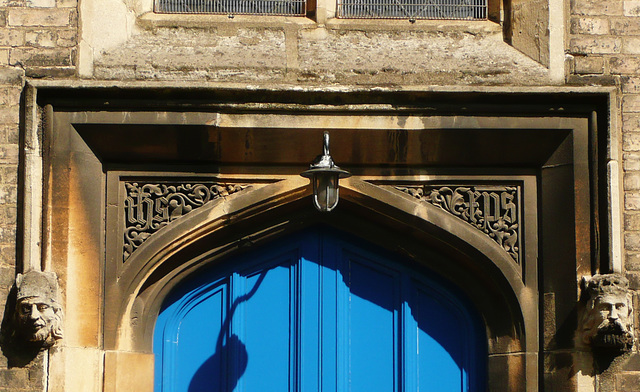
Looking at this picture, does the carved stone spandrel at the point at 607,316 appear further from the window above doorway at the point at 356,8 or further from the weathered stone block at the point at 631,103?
the window above doorway at the point at 356,8

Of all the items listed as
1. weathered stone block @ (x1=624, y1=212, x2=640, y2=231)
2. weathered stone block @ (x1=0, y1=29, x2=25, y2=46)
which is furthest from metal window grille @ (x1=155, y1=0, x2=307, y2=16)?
weathered stone block @ (x1=624, y1=212, x2=640, y2=231)

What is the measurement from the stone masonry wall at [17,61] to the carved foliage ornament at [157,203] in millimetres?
592

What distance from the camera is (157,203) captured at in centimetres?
622

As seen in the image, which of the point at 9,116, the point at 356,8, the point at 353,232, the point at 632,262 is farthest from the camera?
the point at 356,8

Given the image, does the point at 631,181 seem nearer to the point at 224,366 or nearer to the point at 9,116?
the point at 224,366

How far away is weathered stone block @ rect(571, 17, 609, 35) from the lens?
621 centimetres

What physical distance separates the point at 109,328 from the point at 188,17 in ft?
5.80

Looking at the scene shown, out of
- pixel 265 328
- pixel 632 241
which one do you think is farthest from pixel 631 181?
pixel 265 328

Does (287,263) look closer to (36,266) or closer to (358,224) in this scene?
(358,224)

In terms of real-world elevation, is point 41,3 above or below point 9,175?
above

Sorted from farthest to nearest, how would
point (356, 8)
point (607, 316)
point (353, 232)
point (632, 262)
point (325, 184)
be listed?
point (356, 8) → point (353, 232) → point (632, 262) → point (325, 184) → point (607, 316)

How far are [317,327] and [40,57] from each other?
2.05 metres

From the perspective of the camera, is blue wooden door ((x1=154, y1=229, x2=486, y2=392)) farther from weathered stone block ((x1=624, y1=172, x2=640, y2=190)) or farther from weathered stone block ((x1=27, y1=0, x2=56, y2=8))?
weathered stone block ((x1=27, y1=0, x2=56, y2=8))

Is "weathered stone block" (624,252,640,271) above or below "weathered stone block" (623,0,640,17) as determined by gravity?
below
